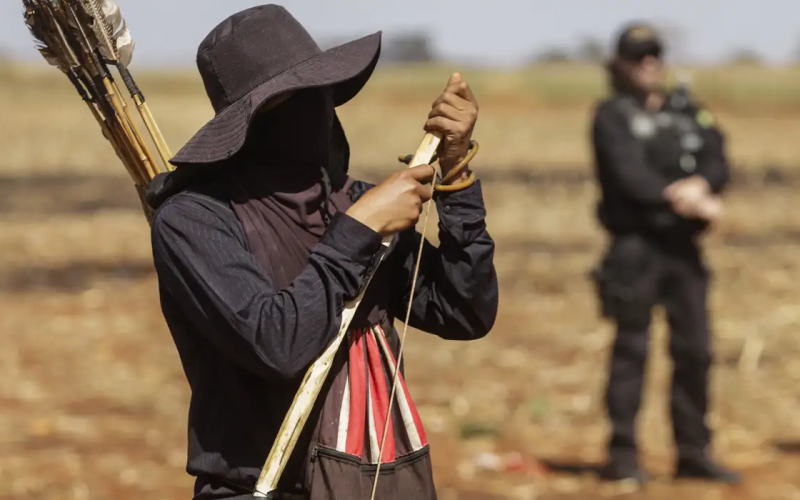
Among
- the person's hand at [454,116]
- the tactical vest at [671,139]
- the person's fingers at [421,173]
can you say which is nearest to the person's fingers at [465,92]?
the person's hand at [454,116]

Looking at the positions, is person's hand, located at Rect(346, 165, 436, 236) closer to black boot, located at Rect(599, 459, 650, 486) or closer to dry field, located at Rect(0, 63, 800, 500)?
dry field, located at Rect(0, 63, 800, 500)

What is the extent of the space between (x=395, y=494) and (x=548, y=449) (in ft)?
17.7

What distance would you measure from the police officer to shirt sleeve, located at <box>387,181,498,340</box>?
4059 mm

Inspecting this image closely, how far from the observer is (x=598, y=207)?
742 centimetres

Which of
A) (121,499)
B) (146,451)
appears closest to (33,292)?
(146,451)

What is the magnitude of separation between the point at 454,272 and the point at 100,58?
3.63ft

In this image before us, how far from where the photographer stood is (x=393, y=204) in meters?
2.74

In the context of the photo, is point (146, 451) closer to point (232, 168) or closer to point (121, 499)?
point (121, 499)

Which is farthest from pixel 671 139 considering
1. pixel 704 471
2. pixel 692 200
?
pixel 704 471

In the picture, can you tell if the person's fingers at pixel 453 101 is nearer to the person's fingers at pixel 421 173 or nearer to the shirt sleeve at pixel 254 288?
the person's fingers at pixel 421 173

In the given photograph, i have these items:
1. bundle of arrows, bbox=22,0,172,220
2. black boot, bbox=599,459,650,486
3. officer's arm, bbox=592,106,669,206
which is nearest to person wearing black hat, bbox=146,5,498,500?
bundle of arrows, bbox=22,0,172,220

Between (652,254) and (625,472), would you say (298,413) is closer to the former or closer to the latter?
(652,254)

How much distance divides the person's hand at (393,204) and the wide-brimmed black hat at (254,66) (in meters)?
0.25

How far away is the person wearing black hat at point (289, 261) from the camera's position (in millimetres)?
2676
